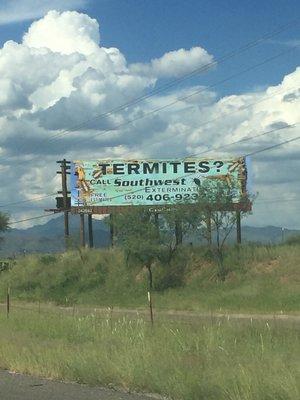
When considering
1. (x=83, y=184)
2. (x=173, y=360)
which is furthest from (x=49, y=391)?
(x=83, y=184)

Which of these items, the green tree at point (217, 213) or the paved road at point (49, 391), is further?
the green tree at point (217, 213)

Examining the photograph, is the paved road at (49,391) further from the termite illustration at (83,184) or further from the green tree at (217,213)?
the termite illustration at (83,184)

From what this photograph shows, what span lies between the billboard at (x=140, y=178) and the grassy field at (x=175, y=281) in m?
5.45

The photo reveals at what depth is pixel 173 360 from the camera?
12000 mm

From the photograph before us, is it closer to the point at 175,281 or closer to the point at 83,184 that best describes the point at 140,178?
the point at 83,184

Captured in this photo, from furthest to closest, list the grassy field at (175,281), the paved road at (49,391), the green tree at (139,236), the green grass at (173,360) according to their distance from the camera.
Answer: the green tree at (139,236) < the grassy field at (175,281) < the paved road at (49,391) < the green grass at (173,360)

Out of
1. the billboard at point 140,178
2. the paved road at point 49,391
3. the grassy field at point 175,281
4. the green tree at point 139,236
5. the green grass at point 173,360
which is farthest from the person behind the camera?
the billboard at point 140,178

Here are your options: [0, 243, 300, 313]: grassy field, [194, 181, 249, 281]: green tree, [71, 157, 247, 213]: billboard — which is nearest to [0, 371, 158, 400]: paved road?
[0, 243, 300, 313]: grassy field

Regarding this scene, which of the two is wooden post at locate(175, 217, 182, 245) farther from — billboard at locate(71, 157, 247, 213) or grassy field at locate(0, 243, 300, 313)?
billboard at locate(71, 157, 247, 213)

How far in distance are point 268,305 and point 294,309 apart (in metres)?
1.93

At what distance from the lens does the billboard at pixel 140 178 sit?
189 ft

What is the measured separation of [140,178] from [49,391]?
47672 mm

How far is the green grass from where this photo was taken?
9727 millimetres

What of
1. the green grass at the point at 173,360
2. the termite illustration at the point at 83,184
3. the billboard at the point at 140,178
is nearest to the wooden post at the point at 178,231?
the billboard at the point at 140,178
